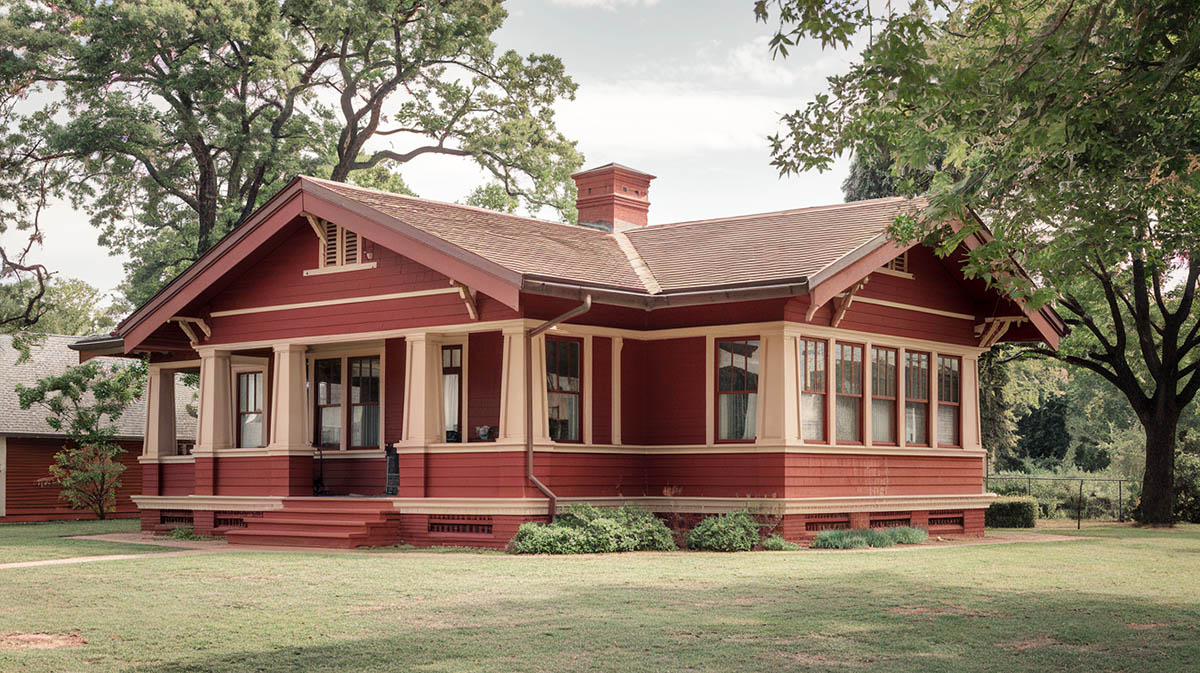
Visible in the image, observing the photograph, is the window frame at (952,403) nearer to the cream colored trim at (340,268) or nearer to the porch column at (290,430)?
the cream colored trim at (340,268)

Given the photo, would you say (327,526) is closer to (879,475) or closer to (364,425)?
(364,425)

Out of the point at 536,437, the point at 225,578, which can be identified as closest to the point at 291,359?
the point at 536,437

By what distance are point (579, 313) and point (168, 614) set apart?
873 centimetres

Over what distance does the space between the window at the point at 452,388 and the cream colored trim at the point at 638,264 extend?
3208mm

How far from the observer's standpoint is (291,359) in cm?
2220

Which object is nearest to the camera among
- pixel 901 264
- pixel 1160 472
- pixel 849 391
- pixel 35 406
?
pixel 849 391

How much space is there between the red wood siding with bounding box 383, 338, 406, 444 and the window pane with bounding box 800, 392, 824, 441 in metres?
6.83

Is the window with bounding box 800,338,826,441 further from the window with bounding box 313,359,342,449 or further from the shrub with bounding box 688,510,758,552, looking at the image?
the window with bounding box 313,359,342,449

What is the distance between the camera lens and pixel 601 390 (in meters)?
20.7

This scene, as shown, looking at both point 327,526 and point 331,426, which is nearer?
point 327,526

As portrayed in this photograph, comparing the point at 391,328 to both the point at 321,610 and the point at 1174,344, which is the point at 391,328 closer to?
the point at 321,610

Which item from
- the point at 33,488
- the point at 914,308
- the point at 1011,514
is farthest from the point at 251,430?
the point at 1011,514

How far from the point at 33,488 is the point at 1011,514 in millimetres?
24133

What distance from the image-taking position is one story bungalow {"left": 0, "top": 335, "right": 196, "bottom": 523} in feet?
109
